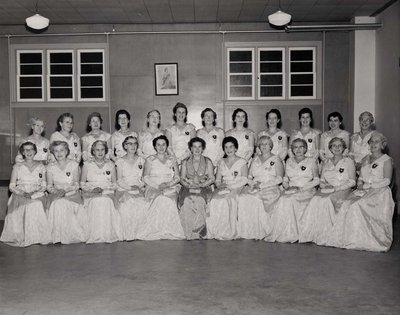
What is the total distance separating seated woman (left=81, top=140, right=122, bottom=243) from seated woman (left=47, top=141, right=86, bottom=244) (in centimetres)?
10

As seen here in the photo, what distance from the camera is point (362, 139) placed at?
6547 millimetres

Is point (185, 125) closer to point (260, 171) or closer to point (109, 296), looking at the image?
point (260, 171)

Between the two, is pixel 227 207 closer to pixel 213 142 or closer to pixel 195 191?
pixel 195 191

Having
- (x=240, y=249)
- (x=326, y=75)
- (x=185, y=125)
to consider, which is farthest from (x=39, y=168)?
(x=326, y=75)

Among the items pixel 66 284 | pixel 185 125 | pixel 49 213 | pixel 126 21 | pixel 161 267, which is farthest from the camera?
pixel 126 21

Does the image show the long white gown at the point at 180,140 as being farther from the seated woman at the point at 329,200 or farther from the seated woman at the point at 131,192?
the seated woman at the point at 329,200

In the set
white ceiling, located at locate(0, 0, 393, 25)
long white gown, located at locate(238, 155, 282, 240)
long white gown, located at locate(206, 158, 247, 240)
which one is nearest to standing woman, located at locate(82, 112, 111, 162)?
long white gown, located at locate(206, 158, 247, 240)

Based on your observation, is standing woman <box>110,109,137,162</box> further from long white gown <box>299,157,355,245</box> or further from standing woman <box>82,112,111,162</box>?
long white gown <box>299,157,355,245</box>

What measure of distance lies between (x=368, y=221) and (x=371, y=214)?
0.08m

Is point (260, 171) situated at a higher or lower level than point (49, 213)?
higher

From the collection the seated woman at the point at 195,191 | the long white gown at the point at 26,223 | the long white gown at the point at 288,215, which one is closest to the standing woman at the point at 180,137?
the seated woman at the point at 195,191

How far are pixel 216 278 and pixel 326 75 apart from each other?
20.5ft

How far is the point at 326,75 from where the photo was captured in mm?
9328

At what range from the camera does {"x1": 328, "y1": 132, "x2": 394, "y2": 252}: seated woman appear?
5.22 meters
